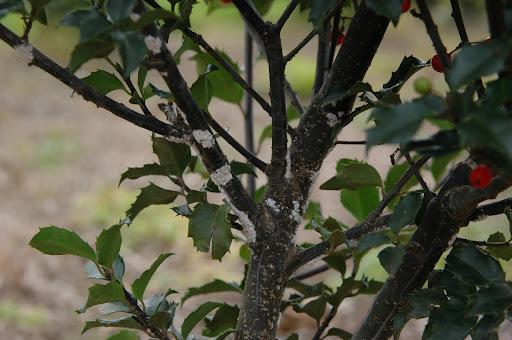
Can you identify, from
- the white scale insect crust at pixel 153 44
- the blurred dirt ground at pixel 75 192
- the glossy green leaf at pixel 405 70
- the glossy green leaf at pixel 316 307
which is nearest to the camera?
the white scale insect crust at pixel 153 44

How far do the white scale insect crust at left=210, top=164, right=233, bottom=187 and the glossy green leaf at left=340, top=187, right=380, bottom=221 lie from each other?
308 millimetres

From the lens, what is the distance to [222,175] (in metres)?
0.70

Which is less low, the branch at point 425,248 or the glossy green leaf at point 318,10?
the glossy green leaf at point 318,10

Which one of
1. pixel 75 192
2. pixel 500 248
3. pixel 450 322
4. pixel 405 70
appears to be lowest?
pixel 450 322

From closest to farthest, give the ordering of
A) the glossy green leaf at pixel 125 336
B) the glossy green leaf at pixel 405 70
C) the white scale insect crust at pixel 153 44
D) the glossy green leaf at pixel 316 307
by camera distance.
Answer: the white scale insect crust at pixel 153 44, the glossy green leaf at pixel 405 70, the glossy green leaf at pixel 125 336, the glossy green leaf at pixel 316 307

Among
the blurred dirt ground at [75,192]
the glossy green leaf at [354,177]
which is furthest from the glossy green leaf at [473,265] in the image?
the blurred dirt ground at [75,192]

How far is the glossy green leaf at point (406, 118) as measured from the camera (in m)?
0.46

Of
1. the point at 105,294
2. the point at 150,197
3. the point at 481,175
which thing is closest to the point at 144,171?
the point at 150,197

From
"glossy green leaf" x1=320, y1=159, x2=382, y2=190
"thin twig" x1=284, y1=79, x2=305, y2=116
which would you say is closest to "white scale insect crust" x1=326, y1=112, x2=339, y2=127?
"glossy green leaf" x1=320, y1=159, x2=382, y2=190

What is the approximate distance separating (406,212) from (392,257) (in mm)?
43

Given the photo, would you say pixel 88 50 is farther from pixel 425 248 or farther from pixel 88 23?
pixel 425 248

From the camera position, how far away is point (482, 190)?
60 centimetres

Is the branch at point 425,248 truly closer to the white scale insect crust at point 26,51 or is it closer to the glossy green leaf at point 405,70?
the glossy green leaf at point 405,70

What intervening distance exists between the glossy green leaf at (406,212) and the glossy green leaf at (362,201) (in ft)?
0.96
